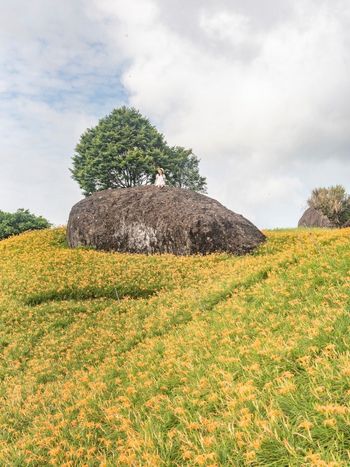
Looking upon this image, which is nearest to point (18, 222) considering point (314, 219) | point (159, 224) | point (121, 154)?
point (121, 154)

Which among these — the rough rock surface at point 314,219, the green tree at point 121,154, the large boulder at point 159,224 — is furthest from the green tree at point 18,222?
the rough rock surface at point 314,219

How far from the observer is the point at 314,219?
48.4m

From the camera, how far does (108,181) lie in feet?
172

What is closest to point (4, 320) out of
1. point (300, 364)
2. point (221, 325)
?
point (221, 325)

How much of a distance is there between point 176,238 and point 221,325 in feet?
54.7

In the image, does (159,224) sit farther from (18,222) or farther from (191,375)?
(18,222)

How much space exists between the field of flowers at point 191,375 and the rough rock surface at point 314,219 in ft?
111

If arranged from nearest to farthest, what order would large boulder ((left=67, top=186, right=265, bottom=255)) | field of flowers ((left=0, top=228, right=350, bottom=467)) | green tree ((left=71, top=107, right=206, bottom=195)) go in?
field of flowers ((left=0, top=228, right=350, bottom=467))
large boulder ((left=67, top=186, right=265, bottom=255))
green tree ((left=71, top=107, right=206, bottom=195))

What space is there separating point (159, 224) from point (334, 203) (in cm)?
2588

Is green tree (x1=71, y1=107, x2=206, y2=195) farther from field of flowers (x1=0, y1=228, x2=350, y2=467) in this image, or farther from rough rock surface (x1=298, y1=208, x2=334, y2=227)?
field of flowers (x1=0, y1=228, x2=350, y2=467)

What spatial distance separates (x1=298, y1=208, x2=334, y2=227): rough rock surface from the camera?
4594 centimetres

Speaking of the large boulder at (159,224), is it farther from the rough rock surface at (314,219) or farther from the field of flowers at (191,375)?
the rough rock surface at (314,219)

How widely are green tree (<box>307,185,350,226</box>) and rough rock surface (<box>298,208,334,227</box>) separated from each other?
60cm

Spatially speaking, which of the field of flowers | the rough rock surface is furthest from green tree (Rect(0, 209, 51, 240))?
the rough rock surface
